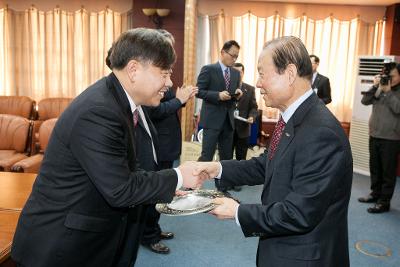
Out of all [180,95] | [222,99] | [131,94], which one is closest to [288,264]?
[131,94]

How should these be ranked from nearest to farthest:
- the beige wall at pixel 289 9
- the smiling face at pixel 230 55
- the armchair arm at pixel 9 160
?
the armchair arm at pixel 9 160 → the smiling face at pixel 230 55 → the beige wall at pixel 289 9

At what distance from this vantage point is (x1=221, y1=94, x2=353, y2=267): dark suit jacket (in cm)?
117

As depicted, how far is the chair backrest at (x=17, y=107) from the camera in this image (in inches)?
239

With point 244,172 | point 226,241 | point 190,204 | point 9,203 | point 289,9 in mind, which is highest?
point 289,9

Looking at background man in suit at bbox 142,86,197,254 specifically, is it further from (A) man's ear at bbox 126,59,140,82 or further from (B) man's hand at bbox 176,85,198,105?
(A) man's ear at bbox 126,59,140,82

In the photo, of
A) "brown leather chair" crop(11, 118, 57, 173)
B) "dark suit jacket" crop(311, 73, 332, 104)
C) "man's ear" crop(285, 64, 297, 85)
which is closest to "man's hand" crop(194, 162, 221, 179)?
"man's ear" crop(285, 64, 297, 85)

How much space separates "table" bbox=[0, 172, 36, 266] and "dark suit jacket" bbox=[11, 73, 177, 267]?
0.14 metres

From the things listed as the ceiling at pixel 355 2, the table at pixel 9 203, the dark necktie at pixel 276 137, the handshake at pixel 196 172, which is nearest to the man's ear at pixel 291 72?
the dark necktie at pixel 276 137

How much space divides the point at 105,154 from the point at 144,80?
314mm

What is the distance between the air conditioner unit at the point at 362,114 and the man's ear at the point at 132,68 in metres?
4.75

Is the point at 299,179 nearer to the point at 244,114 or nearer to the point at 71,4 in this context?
the point at 244,114

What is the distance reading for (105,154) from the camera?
118 cm

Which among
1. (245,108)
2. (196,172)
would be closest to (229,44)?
(245,108)

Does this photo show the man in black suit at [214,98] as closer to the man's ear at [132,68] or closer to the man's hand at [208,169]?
the man's hand at [208,169]
